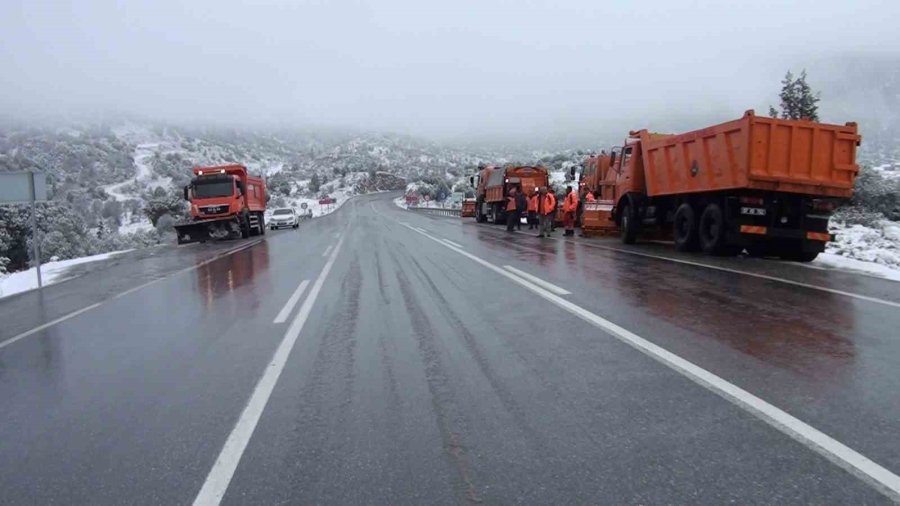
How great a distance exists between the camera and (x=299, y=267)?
1480cm

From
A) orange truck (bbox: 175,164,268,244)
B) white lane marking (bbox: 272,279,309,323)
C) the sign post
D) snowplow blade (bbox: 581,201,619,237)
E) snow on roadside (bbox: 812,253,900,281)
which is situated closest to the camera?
white lane marking (bbox: 272,279,309,323)

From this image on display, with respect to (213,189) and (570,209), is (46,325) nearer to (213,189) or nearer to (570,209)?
(570,209)

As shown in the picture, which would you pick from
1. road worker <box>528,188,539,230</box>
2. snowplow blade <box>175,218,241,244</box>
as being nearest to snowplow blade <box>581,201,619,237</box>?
road worker <box>528,188,539,230</box>

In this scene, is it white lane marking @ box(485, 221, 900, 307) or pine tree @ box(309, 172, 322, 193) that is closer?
white lane marking @ box(485, 221, 900, 307)

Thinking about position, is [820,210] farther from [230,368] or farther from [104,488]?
[104,488]

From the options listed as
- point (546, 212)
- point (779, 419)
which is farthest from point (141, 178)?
point (779, 419)

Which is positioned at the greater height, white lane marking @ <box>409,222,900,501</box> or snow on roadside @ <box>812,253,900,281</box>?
white lane marking @ <box>409,222,900,501</box>

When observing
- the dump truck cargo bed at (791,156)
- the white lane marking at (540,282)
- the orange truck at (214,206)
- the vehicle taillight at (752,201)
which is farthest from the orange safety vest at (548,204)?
the orange truck at (214,206)

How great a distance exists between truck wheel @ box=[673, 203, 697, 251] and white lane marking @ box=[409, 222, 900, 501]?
9.96 meters

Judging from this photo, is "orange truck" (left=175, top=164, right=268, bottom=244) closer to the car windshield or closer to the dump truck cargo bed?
the car windshield

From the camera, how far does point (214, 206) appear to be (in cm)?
2816

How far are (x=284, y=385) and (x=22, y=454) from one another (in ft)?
5.93

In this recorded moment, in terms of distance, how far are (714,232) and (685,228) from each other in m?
1.45

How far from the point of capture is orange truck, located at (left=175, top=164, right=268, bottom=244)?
27922 mm
